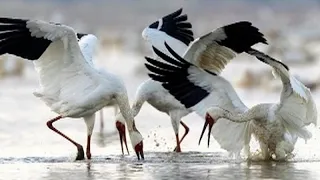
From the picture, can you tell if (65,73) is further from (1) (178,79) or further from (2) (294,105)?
(2) (294,105)

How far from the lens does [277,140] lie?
1508 cm

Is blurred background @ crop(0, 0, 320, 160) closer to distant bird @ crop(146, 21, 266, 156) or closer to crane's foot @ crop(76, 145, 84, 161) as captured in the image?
crane's foot @ crop(76, 145, 84, 161)

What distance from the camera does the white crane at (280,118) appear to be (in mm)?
14695

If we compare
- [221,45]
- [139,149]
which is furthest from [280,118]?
[139,149]

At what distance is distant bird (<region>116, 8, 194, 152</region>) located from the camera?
17094 mm

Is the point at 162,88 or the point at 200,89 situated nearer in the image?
the point at 200,89

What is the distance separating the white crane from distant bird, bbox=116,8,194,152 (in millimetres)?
1864

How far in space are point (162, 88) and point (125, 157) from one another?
195cm

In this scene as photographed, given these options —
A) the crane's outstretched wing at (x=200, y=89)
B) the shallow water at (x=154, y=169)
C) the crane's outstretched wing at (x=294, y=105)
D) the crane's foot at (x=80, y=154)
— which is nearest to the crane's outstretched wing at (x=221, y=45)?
the crane's outstretched wing at (x=294, y=105)

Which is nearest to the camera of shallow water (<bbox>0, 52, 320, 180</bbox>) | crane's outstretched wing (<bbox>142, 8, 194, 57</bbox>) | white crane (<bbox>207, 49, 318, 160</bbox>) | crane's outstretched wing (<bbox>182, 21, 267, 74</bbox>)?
shallow water (<bbox>0, 52, 320, 180</bbox>)

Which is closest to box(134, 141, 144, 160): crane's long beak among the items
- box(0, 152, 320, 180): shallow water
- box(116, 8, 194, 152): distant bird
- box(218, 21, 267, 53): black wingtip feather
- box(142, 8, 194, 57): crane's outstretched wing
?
box(0, 152, 320, 180): shallow water

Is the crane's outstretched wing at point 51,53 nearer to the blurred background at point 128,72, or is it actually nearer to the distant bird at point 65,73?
the distant bird at point 65,73

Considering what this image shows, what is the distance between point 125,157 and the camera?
50.6ft

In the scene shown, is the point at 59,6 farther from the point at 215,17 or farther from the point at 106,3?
the point at 215,17
